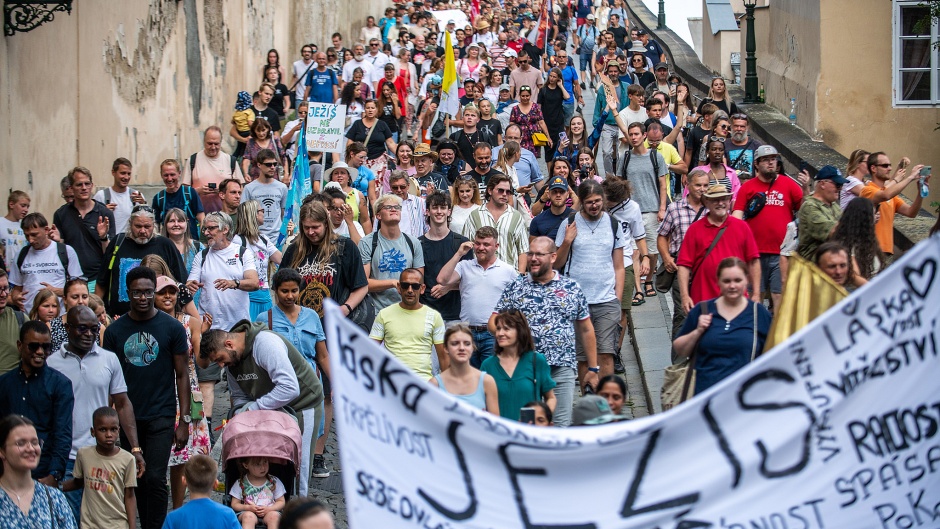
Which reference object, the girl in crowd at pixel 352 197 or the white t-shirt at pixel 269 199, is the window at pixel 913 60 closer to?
the girl in crowd at pixel 352 197

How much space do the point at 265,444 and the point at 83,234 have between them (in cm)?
430

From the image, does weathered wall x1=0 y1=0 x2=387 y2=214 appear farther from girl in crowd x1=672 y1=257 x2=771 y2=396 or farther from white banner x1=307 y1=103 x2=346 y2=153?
girl in crowd x1=672 y1=257 x2=771 y2=396

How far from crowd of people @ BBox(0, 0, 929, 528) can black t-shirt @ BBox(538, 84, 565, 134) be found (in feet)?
8.34

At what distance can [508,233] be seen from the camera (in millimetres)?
12195

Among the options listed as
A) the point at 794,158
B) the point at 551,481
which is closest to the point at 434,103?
the point at 794,158

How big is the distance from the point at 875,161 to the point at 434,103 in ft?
31.7

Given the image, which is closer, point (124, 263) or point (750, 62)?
point (124, 263)

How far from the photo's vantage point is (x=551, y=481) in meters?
5.77

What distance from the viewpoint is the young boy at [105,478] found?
28.9 feet

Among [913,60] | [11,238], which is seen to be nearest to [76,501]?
[11,238]

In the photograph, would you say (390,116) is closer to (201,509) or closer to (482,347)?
(482,347)

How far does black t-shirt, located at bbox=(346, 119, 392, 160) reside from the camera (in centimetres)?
1753

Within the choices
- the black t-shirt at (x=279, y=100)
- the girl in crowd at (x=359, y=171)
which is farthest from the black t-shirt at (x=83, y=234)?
the black t-shirt at (x=279, y=100)

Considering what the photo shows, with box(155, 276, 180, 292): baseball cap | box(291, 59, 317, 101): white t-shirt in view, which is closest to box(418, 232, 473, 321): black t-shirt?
box(155, 276, 180, 292): baseball cap
